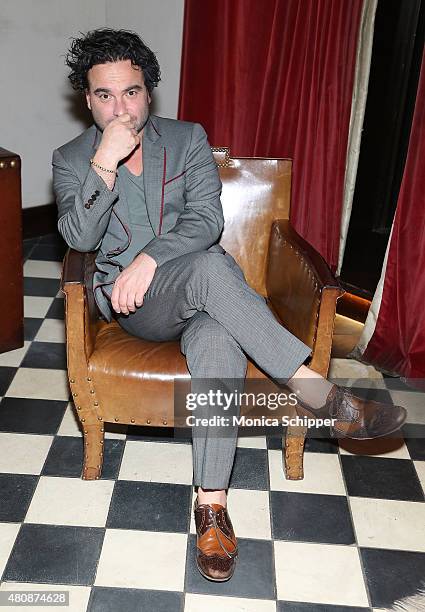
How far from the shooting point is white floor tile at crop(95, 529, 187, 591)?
1.96 m

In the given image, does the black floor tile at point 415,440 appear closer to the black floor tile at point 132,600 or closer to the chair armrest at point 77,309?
the black floor tile at point 132,600

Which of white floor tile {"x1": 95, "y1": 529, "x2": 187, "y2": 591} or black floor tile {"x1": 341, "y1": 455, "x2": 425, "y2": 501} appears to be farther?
black floor tile {"x1": 341, "y1": 455, "x2": 425, "y2": 501}

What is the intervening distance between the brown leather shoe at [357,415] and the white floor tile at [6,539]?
0.85m

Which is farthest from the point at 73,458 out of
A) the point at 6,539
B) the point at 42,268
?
the point at 42,268

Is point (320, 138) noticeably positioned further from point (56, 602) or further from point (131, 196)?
point (56, 602)

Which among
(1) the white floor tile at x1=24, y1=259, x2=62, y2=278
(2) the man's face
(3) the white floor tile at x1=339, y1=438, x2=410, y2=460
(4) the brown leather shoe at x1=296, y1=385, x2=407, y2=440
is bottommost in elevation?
(3) the white floor tile at x1=339, y1=438, x2=410, y2=460

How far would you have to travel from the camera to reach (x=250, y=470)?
7.92ft

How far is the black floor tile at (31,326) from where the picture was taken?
318 centimetres

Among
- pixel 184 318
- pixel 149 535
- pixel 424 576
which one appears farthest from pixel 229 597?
pixel 184 318

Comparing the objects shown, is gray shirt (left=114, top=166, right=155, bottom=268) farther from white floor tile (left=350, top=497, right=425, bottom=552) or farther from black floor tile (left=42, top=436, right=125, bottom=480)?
white floor tile (left=350, top=497, right=425, bottom=552)

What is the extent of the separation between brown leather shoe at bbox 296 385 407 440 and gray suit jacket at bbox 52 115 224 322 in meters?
0.59

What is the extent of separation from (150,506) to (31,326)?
1.28m

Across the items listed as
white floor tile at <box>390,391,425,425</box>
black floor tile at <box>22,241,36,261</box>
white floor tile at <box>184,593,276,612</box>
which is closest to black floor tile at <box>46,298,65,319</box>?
black floor tile at <box>22,241,36,261</box>

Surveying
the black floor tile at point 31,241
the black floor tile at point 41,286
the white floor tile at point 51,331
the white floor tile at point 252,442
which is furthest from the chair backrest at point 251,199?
the black floor tile at point 31,241
